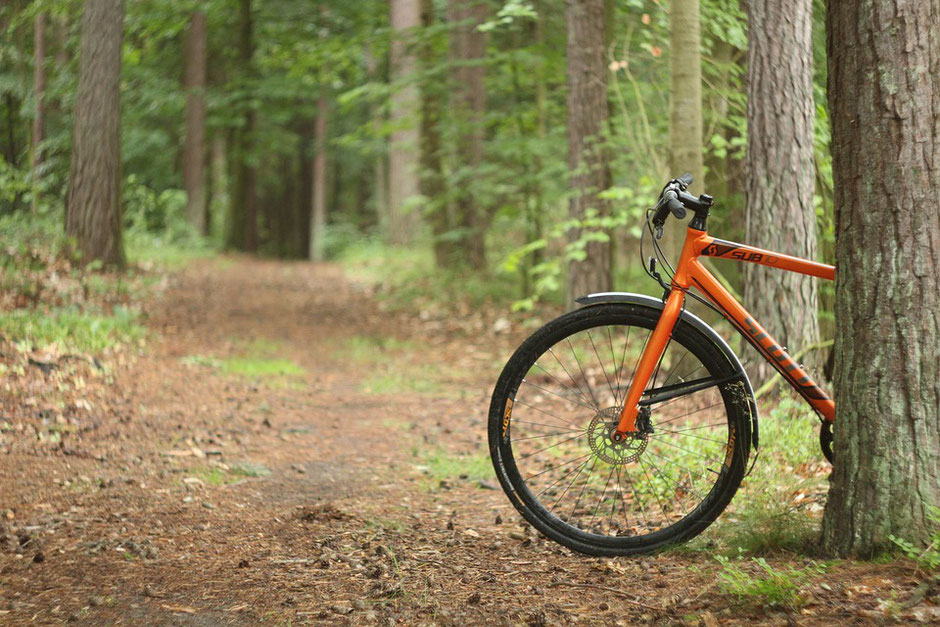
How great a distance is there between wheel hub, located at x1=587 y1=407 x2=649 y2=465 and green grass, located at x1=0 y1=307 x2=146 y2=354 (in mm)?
4804

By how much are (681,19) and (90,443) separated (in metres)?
4.65

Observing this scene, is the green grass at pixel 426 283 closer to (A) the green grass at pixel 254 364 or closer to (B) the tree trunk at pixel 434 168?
(B) the tree trunk at pixel 434 168

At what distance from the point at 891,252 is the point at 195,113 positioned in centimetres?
2000

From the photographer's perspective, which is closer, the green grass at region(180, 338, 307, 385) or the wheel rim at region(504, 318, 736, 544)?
the wheel rim at region(504, 318, 736, 544)

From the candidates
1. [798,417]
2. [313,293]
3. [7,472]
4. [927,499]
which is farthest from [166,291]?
[927,499]

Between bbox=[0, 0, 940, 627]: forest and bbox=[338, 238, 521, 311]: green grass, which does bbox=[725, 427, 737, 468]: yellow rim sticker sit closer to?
bbox=[0, 0, 940, 627]: forest

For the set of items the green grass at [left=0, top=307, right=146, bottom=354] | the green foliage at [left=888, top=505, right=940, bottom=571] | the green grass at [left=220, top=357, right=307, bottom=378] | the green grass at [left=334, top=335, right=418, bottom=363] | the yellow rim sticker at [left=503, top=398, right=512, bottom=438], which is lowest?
the green foliage at [left=888, top=505, right=940, bottom=571]

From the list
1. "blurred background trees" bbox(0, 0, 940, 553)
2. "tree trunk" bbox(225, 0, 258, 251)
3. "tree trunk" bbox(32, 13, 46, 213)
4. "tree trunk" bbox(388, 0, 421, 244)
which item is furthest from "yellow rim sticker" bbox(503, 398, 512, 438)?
"tree trunk" bbox(225, 0, 258, 251)

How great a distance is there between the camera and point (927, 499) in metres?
2.71

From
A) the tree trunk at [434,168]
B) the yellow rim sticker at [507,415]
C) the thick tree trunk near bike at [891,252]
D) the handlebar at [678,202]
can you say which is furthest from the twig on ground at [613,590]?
the tree trunk at [434,168]

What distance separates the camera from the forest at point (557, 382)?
2.73m

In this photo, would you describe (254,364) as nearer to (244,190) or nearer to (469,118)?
(469,118)

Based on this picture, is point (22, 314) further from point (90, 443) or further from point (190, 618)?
point (190, 618)

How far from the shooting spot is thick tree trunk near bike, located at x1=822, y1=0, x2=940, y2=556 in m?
2.70
